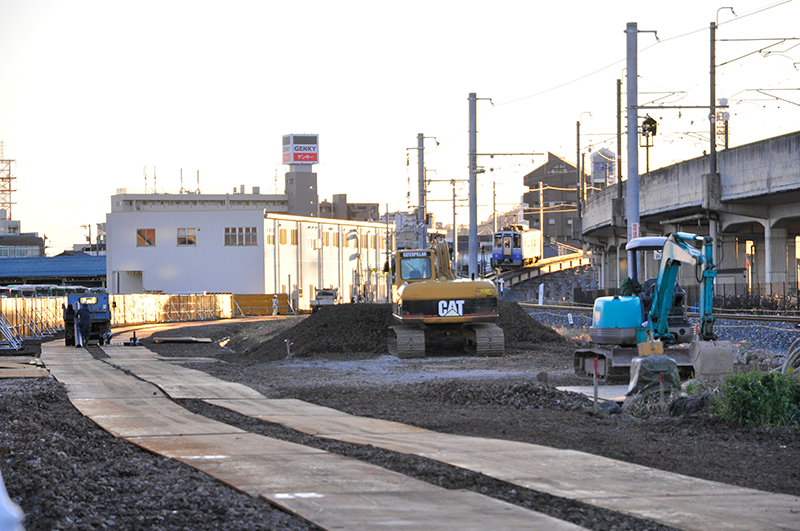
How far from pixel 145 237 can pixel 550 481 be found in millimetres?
85480

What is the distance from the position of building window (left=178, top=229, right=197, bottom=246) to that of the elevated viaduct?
44.8 metres

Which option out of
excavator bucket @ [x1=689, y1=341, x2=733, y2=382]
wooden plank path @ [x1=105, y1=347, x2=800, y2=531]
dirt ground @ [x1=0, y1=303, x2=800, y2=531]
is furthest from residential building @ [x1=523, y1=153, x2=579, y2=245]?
wooden plank path @ [x1=105, y1=347, x2=800, y2=531]

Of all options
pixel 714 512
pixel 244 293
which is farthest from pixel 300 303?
pixel 714 512

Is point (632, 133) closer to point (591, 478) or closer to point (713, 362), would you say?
point (713, 362)

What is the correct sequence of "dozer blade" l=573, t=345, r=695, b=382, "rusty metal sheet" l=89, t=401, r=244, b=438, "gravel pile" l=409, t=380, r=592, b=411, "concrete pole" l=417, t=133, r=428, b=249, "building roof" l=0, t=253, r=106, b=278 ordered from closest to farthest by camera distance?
"rusty metal sheet" l=89, t=401, r=244, b=438, "gravel pile" l=409, t=380, r=592, b=411, "dozer blade" l=573, t=345, r=695, b=382, "concrete pole" l=417, t=133, r=428, b=249, "building roof" l=0, t=253, r=106, b=278

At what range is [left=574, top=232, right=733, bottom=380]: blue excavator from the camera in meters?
17.9

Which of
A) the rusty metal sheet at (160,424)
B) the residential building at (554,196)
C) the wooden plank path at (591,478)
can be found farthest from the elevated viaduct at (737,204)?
the residential building at (554,196)

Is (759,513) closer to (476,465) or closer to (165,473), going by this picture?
(476,465)

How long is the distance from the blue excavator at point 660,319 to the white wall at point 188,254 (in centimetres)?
7065

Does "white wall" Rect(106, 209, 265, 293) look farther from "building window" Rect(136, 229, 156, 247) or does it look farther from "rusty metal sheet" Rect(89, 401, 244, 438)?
"rusty metal sheet" Rect(89, 401, 244, 438)

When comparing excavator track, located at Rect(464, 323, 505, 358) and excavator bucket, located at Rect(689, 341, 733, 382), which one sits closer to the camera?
excavator bucket, located at Rect(689, 341, 733, 382)

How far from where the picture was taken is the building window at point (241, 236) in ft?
292

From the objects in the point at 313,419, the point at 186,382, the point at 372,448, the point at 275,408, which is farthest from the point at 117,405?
the point at 372,448

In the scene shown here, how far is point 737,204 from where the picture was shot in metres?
42.8
